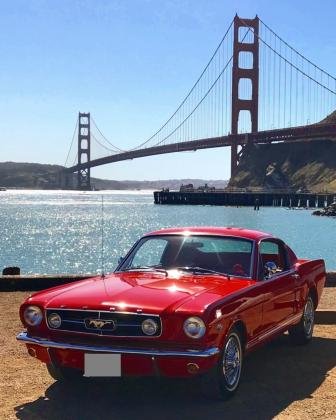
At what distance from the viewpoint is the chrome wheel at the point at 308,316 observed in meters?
6.66

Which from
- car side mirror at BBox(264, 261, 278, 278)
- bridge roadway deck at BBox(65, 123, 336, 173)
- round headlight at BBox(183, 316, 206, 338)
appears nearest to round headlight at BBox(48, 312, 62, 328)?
round headlight at BBox(183, 316, 206, 338)

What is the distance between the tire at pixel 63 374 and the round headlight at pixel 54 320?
373 millimetres

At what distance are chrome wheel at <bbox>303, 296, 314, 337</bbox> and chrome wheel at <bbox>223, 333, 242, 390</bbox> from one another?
1.93m

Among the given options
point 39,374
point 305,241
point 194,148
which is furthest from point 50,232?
point 39,374

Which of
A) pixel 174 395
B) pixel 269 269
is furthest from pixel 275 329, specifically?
pixel 174 395

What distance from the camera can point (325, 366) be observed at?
19.3ft

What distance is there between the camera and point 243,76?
363 feet

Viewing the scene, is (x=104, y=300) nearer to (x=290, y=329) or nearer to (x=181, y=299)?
(x=181, y=299)

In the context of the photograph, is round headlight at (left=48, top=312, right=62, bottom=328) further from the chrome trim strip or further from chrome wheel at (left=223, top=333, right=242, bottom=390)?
Result: the chrome trim strip

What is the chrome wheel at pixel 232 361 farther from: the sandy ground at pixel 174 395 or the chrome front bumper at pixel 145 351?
the chrome front bumper at pixel 145 351

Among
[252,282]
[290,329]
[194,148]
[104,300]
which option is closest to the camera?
[104,300]

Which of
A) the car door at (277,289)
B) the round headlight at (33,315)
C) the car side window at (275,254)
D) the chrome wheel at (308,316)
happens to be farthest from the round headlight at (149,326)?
the chrome wheel at (308,316)

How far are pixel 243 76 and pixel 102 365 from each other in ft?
360

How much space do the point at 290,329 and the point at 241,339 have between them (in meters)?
1.68
